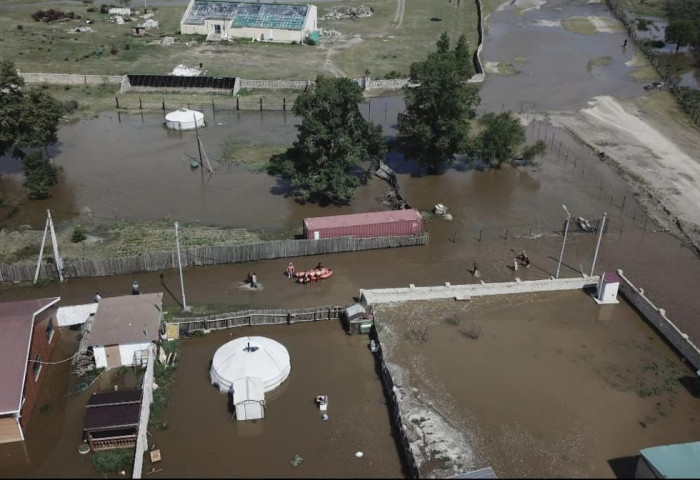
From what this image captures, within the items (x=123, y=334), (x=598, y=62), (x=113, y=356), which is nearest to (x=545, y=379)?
(x=123, y=334)

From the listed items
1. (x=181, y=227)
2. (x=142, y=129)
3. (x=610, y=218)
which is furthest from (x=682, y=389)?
(x=142, y=129)

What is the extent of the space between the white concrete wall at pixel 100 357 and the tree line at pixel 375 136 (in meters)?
20.5

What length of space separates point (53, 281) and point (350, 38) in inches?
2890

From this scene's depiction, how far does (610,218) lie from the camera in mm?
48500

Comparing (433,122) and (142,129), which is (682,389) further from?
(142,129)

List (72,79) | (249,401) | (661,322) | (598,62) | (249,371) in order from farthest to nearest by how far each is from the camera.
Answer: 1. (598,62)
2. (72,79)
3. (661,322)
4. (249,371)
5. (249,401)

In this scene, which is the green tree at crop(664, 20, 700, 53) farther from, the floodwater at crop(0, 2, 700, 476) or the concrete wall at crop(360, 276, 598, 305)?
the concrete wall at crop(360, 276, 598, 305)

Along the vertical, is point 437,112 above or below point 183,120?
above

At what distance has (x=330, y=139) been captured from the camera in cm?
4719

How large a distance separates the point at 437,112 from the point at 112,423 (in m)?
36.4

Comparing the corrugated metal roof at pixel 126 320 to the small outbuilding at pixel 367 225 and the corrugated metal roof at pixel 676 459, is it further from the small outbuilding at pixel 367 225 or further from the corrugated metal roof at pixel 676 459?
the corrugated metal roof at pixel 676 459

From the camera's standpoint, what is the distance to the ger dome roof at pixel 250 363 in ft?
97.8

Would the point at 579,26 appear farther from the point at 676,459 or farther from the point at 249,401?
the point at 249,401

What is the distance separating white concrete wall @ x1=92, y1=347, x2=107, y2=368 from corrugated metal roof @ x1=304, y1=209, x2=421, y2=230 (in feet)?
52.1
